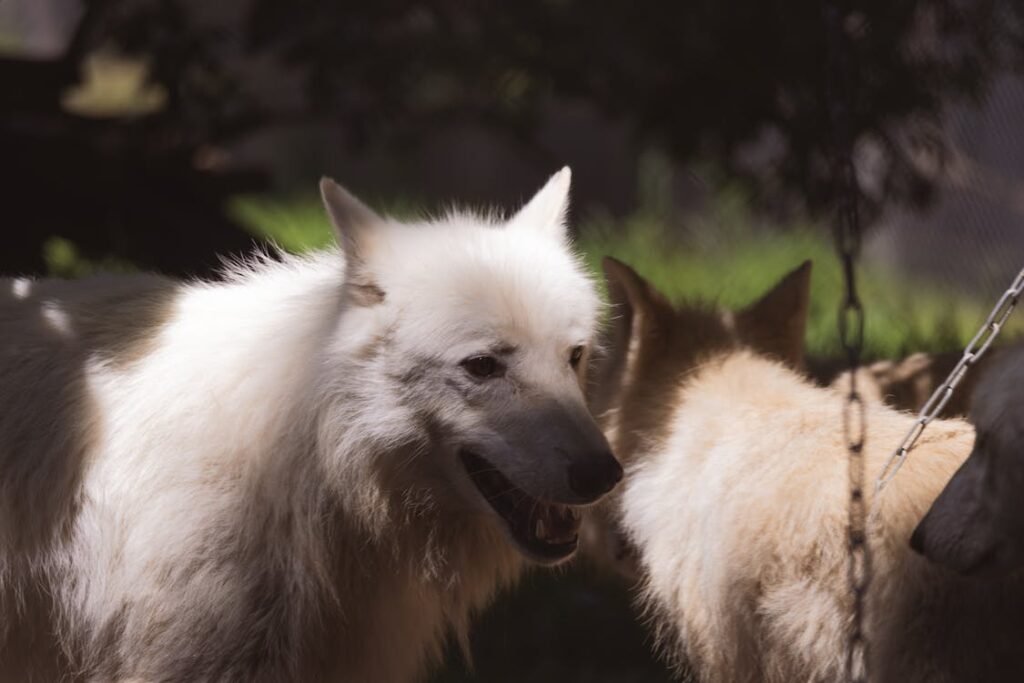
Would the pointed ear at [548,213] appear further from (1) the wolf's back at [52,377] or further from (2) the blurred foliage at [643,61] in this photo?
(2) the blurred foliage at [643,61]

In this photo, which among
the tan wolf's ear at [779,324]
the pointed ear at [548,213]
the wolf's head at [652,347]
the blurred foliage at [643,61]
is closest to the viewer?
the pointed ear at [548,213]

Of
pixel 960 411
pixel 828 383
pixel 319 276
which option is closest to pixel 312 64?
pixel 319 276

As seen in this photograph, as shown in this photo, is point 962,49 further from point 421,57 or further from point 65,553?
point 65,553

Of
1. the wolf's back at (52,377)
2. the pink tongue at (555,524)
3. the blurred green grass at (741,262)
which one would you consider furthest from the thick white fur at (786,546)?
the blurred green grass at (741,262)

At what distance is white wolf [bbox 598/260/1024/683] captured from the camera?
10.7ft

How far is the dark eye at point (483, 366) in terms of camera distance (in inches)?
125

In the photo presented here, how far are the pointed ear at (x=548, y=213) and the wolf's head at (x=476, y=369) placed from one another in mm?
241

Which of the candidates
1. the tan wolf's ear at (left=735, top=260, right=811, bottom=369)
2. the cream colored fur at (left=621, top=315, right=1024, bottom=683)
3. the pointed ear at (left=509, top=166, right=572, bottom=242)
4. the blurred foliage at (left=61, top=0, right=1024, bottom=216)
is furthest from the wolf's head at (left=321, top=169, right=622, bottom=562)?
the blurred foliage at (left=61, top=0, right=1024, bottom=216)

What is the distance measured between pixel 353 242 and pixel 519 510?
85cm

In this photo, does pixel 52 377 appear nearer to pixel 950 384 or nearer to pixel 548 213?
pixel 548 213

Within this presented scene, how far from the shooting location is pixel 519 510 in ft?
10.8

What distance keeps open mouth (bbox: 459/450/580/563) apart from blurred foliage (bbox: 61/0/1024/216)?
2.91 meters

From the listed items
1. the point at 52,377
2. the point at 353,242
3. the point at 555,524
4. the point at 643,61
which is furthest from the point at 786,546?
the point at 643,61

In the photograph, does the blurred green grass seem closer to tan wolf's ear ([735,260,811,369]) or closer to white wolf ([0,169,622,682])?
tan wolf's ear ([735,260,811,369])
